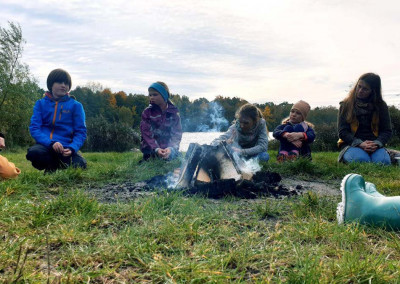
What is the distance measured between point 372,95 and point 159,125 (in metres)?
4.22

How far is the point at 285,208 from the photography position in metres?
3.09

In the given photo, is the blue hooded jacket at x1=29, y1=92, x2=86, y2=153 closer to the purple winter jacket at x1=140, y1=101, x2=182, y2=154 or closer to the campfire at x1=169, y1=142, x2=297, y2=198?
the purple winter jacket at x1=140, y1=101, x2=182, y2=154

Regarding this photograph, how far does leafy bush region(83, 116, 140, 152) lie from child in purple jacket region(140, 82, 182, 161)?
12971 millimetres

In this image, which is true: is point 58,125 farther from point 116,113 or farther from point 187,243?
point 116,113

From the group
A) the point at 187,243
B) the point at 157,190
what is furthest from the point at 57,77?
the point at 187,243

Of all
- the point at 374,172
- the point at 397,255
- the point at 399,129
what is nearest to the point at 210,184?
the point at 397,255

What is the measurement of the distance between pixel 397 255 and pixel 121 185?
3236 millimetres

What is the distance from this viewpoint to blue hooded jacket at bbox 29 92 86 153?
5.34 metres

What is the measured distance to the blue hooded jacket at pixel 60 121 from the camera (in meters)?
5.34

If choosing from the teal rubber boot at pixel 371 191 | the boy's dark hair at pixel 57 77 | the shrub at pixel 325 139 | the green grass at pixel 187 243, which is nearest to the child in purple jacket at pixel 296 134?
the green grass at pixel 187 243

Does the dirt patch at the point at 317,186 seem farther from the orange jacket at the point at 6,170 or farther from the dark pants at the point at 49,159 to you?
the orange jacket at the point at 6,170

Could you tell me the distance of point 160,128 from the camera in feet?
21.1

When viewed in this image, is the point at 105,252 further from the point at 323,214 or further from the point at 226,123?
the point at 226,123

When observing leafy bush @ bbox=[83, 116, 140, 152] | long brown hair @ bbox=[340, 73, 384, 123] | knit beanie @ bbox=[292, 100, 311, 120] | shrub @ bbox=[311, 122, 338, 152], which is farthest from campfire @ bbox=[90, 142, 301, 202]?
leafy bush @ bbox=[83, 116, 140, 152]
